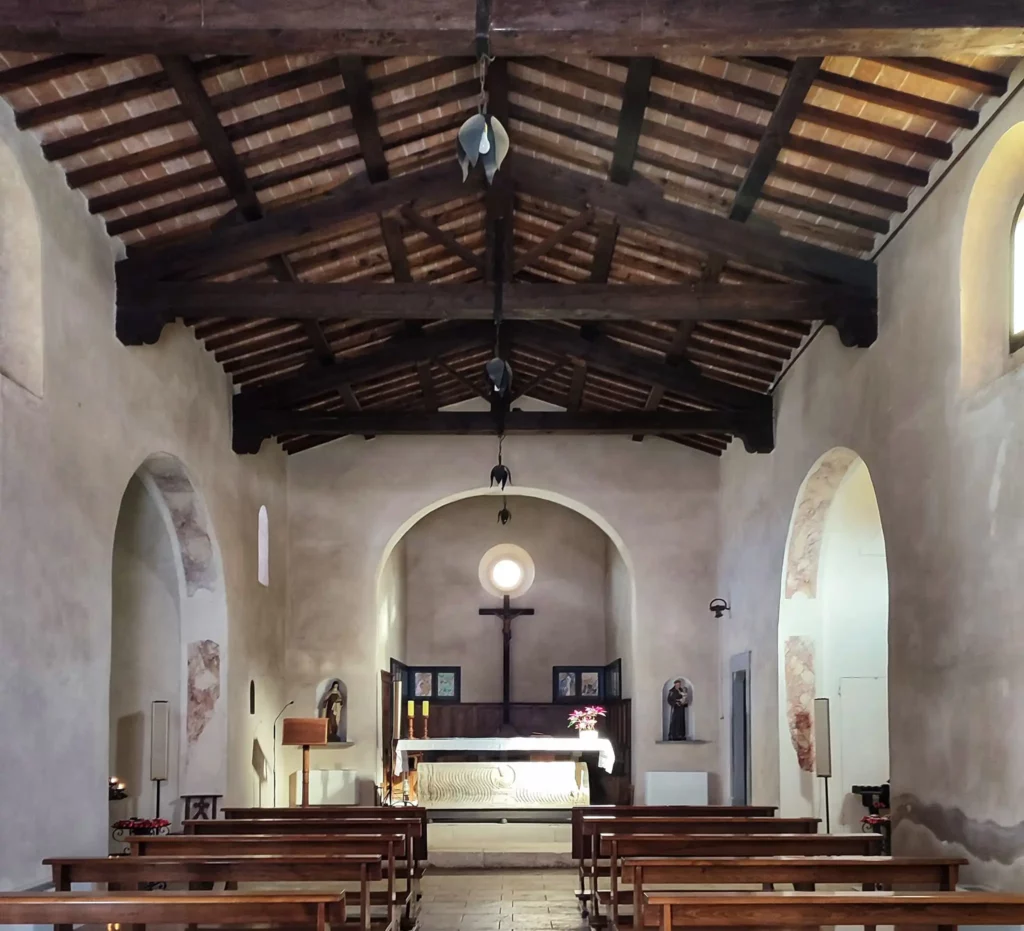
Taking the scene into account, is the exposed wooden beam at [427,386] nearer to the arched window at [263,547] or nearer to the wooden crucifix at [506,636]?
the arched window at [263,547]

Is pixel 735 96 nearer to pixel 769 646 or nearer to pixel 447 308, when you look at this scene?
pixel 447 308

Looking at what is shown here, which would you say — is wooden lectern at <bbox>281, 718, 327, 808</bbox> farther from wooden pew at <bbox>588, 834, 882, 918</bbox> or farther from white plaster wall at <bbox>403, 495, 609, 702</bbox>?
white plaster wall at <bbox>403, 495, 609, 702</bbox>

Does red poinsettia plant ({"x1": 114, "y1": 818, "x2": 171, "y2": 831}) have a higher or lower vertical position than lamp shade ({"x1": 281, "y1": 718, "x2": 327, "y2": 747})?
lower

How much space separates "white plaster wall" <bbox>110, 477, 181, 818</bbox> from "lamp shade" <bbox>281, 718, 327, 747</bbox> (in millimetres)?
1514

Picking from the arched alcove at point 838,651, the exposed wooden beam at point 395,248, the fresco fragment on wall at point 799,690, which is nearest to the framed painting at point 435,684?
the arched alcove at point 838,651

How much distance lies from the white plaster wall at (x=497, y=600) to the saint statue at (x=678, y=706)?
5183mm

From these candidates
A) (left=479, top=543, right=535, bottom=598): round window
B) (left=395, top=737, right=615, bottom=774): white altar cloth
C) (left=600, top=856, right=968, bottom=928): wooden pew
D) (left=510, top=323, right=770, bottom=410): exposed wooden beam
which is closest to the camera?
(left=600, top=856, right=968, bottom=928): wooden pew

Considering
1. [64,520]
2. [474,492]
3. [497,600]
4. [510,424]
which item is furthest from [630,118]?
[497,600]

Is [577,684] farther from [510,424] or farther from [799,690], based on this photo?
[799,690]

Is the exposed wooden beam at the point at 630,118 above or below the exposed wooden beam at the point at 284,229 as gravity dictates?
above

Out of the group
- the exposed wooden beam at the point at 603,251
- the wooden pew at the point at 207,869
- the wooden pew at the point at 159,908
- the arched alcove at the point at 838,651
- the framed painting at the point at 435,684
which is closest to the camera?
the wooden pew at the point at 159,908

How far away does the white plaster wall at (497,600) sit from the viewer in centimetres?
1984

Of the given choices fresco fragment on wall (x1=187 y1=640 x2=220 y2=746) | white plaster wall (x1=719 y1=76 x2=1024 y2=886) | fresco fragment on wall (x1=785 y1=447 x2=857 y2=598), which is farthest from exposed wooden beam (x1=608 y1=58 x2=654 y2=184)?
fresco fragment on wall (x1=187 y1=640 x2=220 y2=746)

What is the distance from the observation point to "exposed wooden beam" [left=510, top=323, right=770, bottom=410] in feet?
39.4
